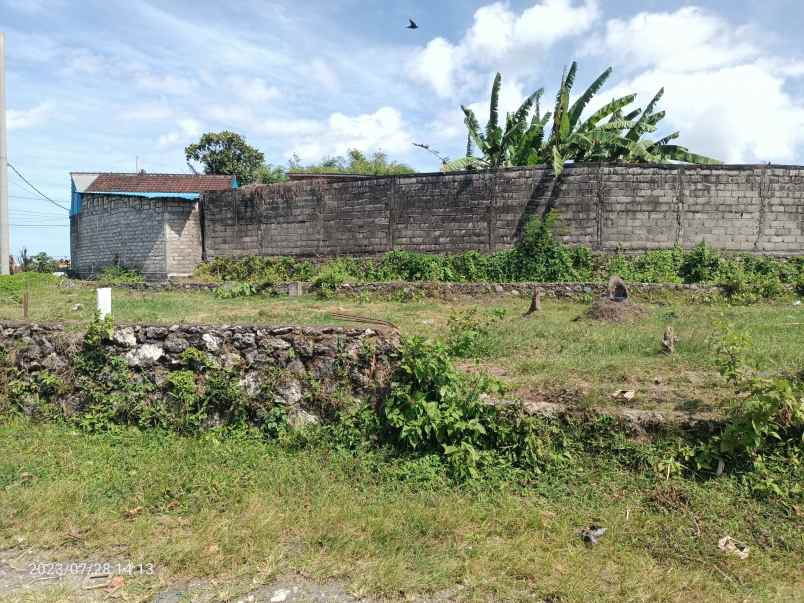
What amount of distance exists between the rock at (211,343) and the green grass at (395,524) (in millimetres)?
990

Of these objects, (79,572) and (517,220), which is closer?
(79,572)

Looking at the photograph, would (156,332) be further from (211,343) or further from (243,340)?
(243,340)

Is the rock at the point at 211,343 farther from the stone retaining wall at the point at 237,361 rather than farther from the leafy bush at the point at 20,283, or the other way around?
the leafy bush at the point at 20,283

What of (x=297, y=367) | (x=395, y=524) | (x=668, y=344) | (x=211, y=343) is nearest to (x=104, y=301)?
(x=211, y=343)

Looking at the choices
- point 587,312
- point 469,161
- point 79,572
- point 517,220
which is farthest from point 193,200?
point 79,572

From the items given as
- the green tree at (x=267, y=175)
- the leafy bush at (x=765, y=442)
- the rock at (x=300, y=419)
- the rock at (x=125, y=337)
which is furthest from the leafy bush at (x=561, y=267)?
the green tree at (x=267, y=175)

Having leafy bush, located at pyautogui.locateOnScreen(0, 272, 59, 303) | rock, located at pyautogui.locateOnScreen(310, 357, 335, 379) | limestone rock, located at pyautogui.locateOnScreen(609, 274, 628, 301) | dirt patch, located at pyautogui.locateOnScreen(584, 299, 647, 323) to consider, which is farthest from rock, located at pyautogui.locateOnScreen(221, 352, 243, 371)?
leafy bush, located at pyautogui.locateOnScreen(0, 272, 59, 303)

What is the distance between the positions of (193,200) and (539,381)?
15699 millimetres

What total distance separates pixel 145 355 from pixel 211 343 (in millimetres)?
700

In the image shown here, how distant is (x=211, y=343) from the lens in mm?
5250

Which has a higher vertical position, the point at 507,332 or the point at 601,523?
the point at 507,332

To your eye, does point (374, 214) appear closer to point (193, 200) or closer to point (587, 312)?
point (193, 200)

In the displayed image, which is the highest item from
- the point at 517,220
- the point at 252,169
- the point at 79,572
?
the point at 252,169

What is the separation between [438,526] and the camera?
356 centimetres
